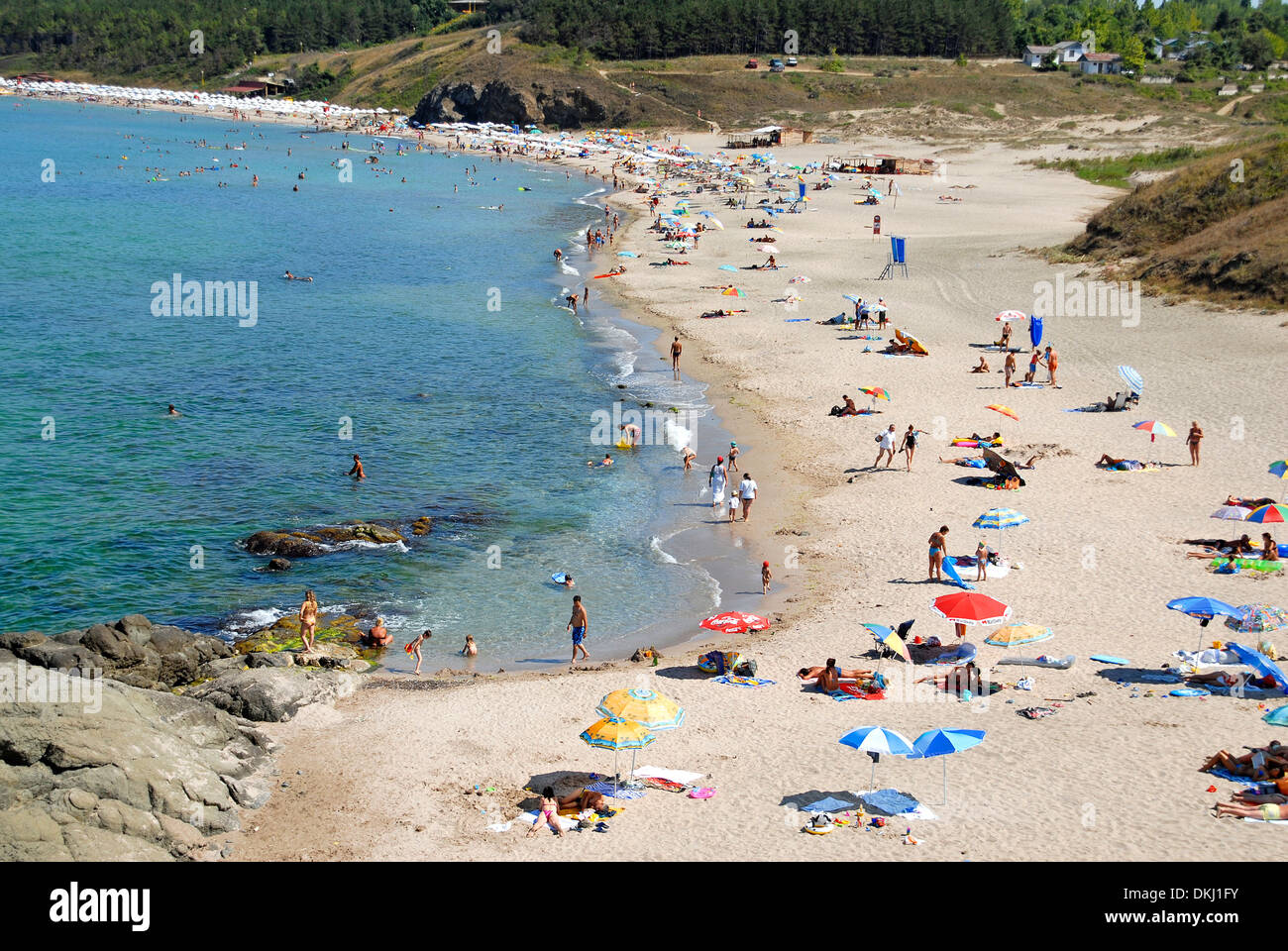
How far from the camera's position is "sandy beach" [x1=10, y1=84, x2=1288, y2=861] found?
15.0 m

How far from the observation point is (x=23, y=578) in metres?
24.9

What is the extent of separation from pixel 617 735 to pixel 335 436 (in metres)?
22.1

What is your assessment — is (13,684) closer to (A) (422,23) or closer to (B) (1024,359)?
(B) (1024,359)

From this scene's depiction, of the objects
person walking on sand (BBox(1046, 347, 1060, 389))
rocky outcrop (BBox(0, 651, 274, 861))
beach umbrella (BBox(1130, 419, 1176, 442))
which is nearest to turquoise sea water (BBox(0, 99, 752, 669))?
rocky outcrop (BBox(0, 651, 274, 861))

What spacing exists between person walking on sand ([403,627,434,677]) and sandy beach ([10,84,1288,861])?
2.06 ft

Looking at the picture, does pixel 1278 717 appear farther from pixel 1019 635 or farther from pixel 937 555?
pixel 937 555

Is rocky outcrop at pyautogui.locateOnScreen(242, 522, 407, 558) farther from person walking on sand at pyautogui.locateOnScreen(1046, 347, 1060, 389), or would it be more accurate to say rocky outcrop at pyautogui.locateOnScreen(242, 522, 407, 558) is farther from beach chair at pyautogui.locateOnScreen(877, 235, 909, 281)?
beach chair at pyautogui.locateOnScreen(877, 235, 909, 281)

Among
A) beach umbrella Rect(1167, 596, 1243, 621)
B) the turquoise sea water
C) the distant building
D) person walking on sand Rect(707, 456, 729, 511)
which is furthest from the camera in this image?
the distant building

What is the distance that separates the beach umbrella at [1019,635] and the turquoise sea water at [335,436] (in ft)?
21.3

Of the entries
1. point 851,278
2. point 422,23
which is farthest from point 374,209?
point 422,23

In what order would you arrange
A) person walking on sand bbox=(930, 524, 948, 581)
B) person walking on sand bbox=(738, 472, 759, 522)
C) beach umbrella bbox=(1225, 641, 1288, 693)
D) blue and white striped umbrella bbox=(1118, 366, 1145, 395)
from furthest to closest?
blue and white striped umbrella bbox=(1118, 366, 1145, 395)
person walking on sand bbox=(738, 472, 759, 522)
person walking on sand bbox=(930, 524, 948, 581)
beach umbrella bbox=(1225, 641, 1288, 693)

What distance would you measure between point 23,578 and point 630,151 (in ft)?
303

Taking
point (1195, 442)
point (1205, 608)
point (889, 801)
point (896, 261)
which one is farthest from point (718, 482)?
point (896, 261)

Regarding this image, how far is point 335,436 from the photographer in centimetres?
3550
